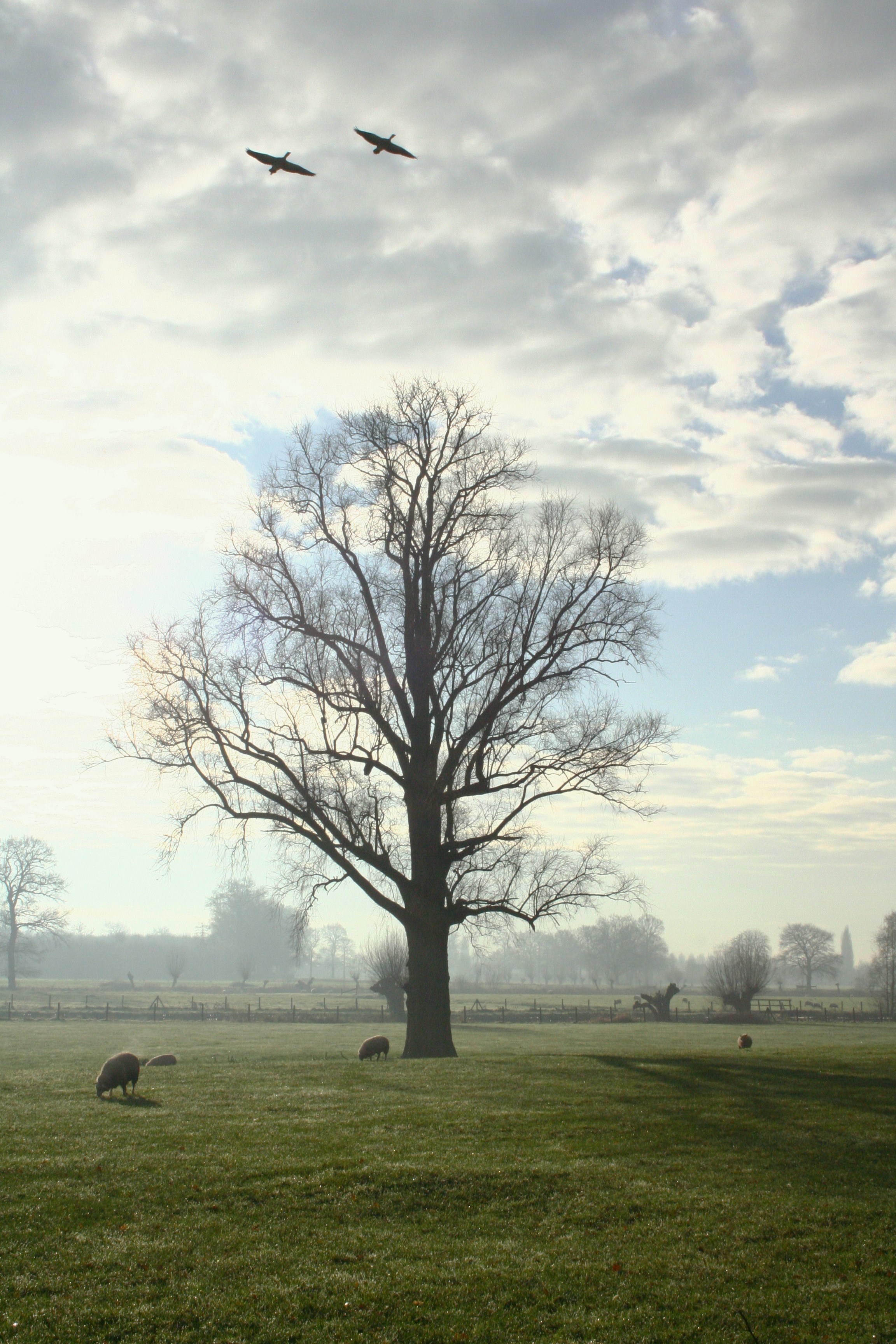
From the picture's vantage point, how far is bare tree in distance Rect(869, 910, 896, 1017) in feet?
234

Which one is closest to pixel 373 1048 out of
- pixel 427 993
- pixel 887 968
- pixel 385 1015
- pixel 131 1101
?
pixel 427 993

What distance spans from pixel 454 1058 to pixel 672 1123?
987 cm

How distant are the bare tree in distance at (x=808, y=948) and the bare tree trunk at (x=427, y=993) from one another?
444 ft

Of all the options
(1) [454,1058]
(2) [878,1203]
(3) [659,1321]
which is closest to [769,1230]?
(2) [878,1203]

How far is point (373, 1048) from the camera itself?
24.8 metres

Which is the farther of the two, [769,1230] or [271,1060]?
[271,1060]

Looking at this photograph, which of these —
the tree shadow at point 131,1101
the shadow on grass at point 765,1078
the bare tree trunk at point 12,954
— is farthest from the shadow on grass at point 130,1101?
the bare tree trunk at point 12,954

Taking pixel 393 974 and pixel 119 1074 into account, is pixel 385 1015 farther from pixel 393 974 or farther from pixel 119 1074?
pixel 119 1074

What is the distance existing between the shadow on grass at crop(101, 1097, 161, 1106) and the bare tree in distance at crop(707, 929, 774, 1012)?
57315 mm

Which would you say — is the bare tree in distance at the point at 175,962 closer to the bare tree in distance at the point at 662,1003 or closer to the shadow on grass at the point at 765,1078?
the bare tree in distance at the point at 662,1003

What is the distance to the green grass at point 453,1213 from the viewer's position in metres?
7.00

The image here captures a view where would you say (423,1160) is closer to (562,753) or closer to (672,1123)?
(672,1123)

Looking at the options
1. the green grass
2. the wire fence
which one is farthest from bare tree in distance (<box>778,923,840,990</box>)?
the green grass

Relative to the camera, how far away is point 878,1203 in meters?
9.58
